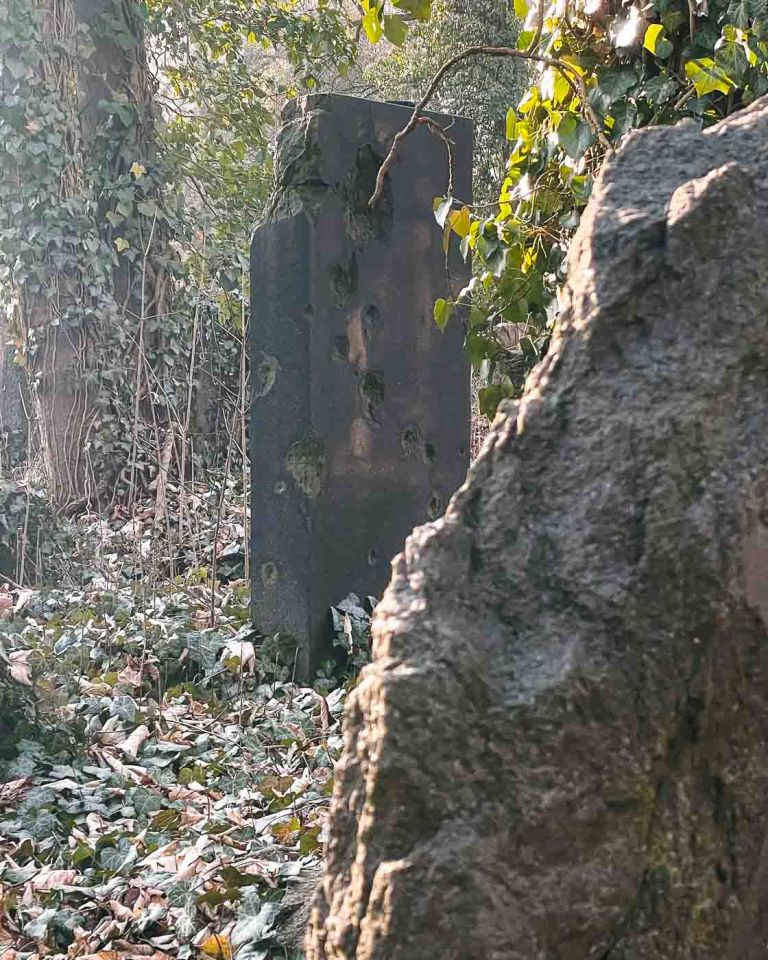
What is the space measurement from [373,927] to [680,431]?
781 mm

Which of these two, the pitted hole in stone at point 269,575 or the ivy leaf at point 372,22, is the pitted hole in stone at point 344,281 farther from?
the ivy leaf at point 372,22

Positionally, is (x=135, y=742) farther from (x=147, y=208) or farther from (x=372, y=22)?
(x=147, y=208)

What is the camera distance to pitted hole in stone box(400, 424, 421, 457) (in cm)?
540

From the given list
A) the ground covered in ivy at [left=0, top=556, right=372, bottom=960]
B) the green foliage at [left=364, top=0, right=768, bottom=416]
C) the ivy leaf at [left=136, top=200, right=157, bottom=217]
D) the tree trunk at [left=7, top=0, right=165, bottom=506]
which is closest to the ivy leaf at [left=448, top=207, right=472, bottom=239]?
the green foliage at [left=364, top=0, right=768, bottom=416]

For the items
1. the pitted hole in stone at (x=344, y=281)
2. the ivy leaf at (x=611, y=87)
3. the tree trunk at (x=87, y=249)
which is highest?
the tree trunk at (x=87, y=249)

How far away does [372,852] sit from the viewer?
147 centimetres

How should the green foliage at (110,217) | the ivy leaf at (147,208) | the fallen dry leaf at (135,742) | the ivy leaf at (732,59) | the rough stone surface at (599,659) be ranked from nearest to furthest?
the rough stone surface at (599,659), the ivy leaf at (732,59), the fallen dry leaf at (135,742), the green foliage at (110,217), the ivy leaf at (147,208)

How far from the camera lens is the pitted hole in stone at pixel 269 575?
518 centimetres

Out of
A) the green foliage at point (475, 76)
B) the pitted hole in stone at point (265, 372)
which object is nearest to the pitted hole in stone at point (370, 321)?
the pitted hole in stone at point (265, 372)

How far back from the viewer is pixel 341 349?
517 cm

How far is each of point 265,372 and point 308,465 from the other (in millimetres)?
483

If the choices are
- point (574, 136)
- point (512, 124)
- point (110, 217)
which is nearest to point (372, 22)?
point (512, 124)

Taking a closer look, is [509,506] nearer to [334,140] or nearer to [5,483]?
[334,140]

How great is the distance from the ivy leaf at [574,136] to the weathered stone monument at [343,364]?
2.15 metres
